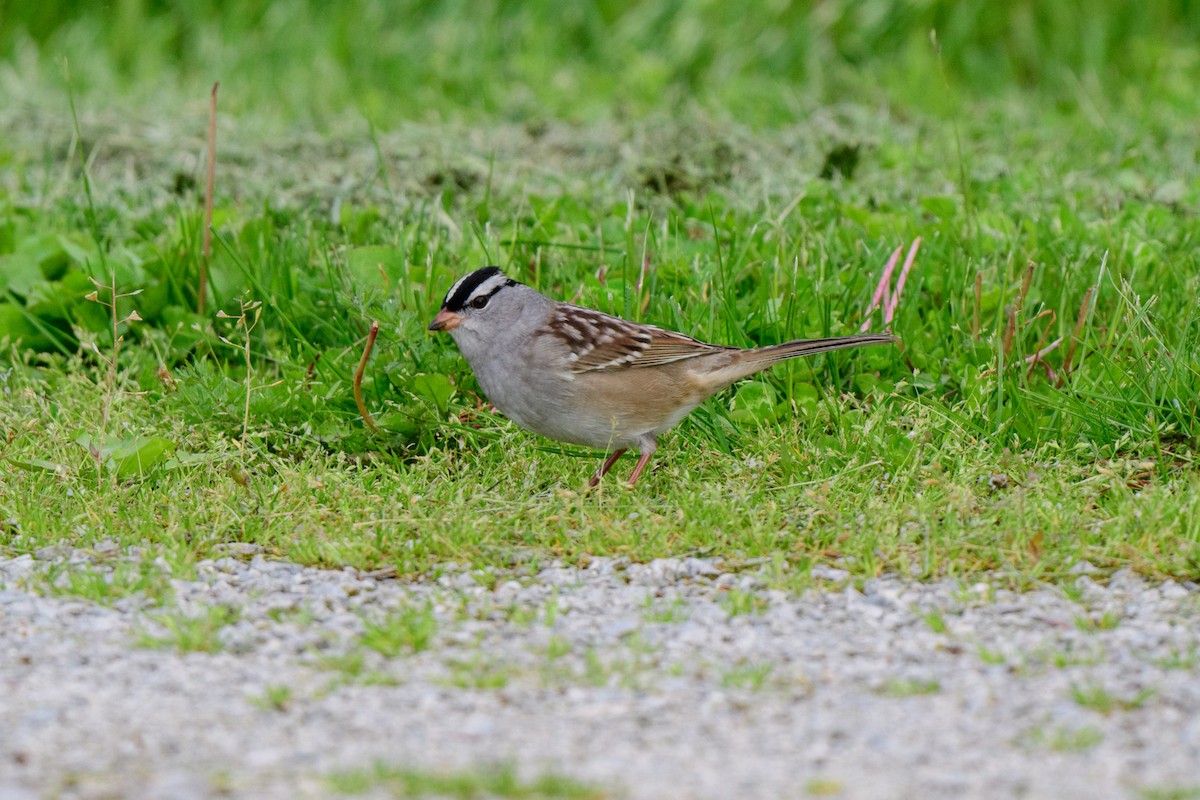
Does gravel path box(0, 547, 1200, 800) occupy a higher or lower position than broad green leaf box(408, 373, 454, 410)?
lower

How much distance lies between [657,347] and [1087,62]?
7.17 meters

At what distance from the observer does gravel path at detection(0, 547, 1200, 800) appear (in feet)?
10.4

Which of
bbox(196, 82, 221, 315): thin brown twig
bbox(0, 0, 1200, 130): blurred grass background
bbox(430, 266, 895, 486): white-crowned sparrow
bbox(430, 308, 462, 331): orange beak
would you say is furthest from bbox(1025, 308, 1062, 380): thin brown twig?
bbox(0, 0, 1200, 130): blurred grass background

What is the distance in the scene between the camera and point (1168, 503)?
459 cm

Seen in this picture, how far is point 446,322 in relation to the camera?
A: 5500mm

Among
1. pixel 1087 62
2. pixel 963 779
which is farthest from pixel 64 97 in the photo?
pixel 963 779

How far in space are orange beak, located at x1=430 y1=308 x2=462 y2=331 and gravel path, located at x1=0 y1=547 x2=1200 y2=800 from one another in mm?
1239

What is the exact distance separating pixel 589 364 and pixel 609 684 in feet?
6.09

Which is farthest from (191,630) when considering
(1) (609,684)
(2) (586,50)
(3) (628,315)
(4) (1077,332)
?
(2) (586,50)

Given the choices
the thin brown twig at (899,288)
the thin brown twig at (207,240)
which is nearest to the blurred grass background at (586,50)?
the thin brown twig at (207,240)

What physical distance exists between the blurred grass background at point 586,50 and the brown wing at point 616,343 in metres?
4.99

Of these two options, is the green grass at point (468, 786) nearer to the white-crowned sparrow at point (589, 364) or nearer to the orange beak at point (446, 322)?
the white-crowned sparrow at point (589, 364)

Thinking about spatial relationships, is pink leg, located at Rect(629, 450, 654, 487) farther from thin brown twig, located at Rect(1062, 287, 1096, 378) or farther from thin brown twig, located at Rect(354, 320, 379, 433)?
thin brown twig, located at Rect(1062, 287, 1096, 378)

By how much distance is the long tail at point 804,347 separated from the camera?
209 inches
